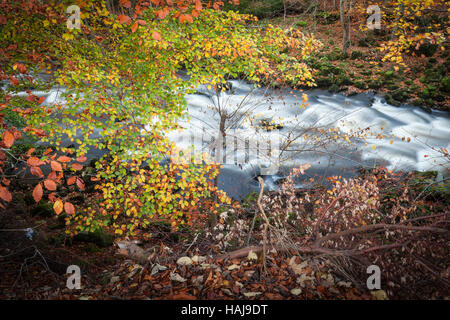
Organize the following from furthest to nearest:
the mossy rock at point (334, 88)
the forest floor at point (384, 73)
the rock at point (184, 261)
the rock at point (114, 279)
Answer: the mossy rock at point (334, 88) < the forest floor at point (384, 73) < the rock at point (184, 261) < the rock at point (114, 279)

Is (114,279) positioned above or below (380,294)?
below

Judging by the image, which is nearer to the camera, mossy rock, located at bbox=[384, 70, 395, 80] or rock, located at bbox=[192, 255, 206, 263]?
rock, located at bbox=[192, 255, 206, 263]

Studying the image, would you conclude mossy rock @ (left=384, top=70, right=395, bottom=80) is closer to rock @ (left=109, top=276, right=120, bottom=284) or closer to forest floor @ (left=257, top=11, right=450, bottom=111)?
forest floor @ (left=257, top=11, right=450, bottom=111)

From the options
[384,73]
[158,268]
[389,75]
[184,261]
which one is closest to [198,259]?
[184,261]

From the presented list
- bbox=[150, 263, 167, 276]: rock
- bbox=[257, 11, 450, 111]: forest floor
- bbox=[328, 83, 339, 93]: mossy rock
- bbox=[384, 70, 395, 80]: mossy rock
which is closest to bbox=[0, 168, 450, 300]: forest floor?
bbox=[150, 263, 167, 276]: rock

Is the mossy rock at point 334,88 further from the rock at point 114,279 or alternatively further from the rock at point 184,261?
the rock at point 114,279

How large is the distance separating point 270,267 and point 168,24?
5.01 metres

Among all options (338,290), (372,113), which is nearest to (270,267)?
(338,290)

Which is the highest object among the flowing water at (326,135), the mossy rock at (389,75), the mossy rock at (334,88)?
the mossy rock at (389,75)

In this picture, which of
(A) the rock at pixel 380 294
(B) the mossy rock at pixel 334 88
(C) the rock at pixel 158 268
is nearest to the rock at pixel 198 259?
(C) the rock at pixel 158 268

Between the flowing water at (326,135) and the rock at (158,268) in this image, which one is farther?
the flowing water at (326,135)

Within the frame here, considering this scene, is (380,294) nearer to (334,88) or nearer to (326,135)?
(326,135)

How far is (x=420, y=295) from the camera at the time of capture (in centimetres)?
267

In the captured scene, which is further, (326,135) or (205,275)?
(326,135)
